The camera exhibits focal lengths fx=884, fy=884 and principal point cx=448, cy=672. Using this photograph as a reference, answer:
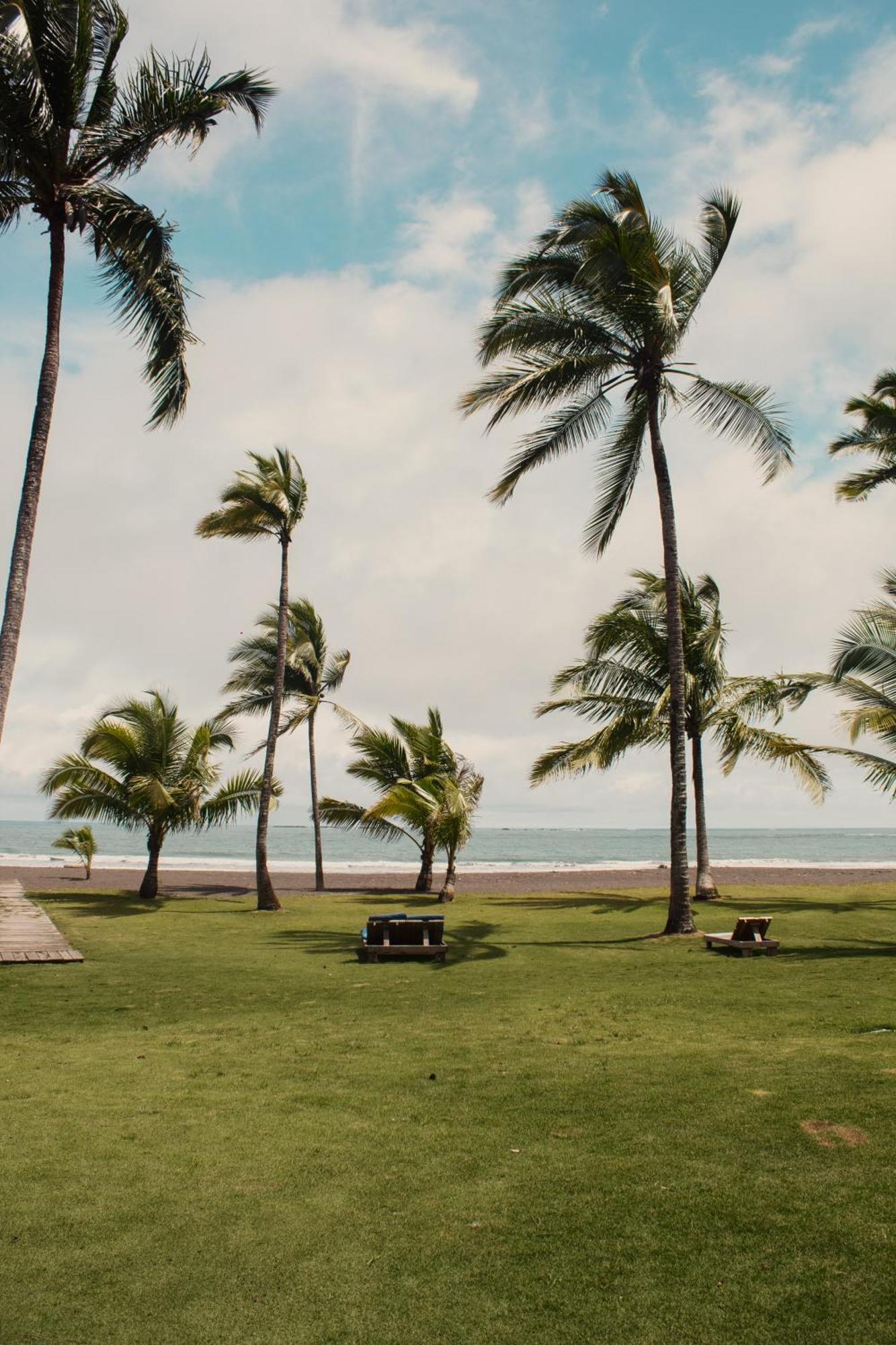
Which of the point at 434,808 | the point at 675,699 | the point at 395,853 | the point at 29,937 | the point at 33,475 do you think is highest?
the point at 33,475

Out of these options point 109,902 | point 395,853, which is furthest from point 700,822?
point 395,853

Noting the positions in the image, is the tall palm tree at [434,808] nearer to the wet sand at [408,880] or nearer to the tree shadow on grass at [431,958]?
the tree shadow on grass at [431,958]

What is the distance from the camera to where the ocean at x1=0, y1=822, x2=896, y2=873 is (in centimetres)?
5775

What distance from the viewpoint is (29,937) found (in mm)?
13297

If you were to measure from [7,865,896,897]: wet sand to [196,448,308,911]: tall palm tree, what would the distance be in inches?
226

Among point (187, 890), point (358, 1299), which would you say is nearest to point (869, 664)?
point (358, 1299)

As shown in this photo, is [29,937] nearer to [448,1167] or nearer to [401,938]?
[401,938]

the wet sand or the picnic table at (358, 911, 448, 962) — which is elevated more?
the picnic table at (358, 911, 448, 962)

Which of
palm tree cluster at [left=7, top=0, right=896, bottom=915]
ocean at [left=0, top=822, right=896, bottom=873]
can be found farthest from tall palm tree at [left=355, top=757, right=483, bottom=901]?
ocean at [left=0, top=822, right=896, bottom=873]

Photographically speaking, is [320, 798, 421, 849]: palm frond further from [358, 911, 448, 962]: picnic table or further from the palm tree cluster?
[358, 911, 448, 962]: picnic table

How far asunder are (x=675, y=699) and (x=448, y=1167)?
11126 millimetres

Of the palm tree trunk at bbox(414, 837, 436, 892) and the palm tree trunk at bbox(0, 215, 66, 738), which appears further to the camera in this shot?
the palm tree trunk at bbox(414, 837, 436, 892)

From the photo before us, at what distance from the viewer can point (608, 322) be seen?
50.9 ft

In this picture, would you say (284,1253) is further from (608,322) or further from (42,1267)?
(608,322)
